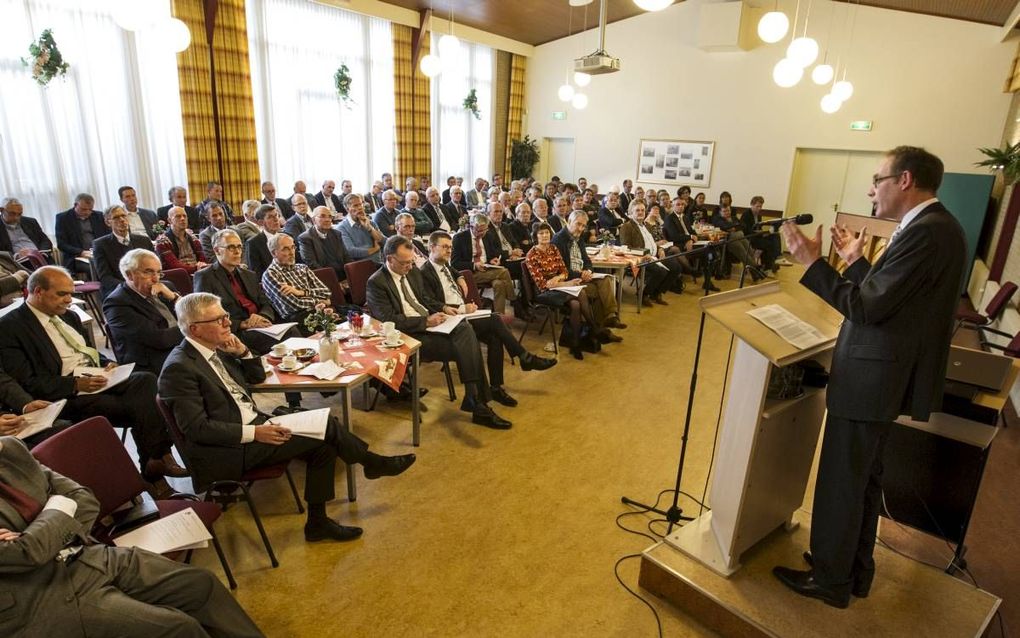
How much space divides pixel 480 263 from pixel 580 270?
3.60ft

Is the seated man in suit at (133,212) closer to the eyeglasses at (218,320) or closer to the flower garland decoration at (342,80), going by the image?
the flower garland decoration at (342,80)

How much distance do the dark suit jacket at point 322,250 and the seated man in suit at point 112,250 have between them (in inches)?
58.9

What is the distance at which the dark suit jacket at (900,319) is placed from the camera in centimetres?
186

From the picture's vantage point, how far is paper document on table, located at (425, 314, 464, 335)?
4.14 meters

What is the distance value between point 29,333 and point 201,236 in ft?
12.1

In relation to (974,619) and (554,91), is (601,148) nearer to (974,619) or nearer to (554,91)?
(554,91)

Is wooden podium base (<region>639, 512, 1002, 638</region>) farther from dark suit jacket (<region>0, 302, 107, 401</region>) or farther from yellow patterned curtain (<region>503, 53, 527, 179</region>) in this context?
yellow patterned curtain (<region>503, 53, 527, 179</region>)

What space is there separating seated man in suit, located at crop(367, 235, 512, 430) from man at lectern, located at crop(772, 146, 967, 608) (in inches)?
92.4

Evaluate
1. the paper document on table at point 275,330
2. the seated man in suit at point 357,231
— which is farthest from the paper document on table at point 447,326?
the seated man in suit at point 357,231

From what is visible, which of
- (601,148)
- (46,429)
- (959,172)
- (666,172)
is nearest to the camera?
(46,429)

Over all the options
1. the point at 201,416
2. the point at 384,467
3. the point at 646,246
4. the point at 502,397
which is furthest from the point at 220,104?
the point at 384,467

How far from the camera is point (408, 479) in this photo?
341 centimetres

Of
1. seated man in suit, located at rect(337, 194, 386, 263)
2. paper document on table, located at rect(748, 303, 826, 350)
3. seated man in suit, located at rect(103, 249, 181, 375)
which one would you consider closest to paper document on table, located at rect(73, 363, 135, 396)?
seated man in suit, located at rect(103, 249, 181, 375)

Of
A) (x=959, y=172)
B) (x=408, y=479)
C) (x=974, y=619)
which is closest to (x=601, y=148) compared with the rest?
(x=959, y=172)
